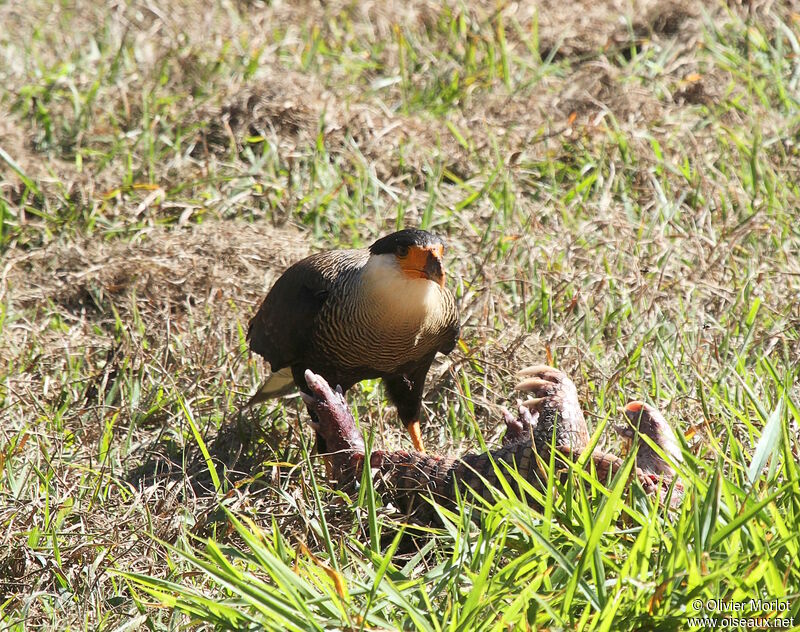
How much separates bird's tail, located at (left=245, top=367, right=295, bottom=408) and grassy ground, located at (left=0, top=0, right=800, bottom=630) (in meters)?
0.09

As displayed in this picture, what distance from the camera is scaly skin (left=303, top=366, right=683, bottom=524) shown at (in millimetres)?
3234

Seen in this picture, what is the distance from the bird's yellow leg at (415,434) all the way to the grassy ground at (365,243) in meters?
0.12

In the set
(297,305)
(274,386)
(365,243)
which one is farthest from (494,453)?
(365,243)

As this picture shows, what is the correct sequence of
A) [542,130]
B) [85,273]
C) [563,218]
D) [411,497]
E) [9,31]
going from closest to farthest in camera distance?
[411,497] → [85,273] → [563,218] → [542,130] → [9,31]

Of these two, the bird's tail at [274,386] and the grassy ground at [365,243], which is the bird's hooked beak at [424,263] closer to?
the grassy ground at [365,243]

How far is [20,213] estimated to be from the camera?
17.6ft

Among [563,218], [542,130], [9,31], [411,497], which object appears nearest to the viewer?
[411,497]

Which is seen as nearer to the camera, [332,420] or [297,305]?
[332,420]

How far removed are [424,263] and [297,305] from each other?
638 millimetres

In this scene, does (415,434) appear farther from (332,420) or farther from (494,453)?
(494,453)

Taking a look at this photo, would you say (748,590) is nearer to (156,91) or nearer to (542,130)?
(542,130)

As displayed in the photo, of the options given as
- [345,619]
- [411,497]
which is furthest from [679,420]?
[345,619]

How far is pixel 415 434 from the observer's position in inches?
159

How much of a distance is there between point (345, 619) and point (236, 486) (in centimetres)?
119
